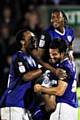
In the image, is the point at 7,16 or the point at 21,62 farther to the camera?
the point at 7,16

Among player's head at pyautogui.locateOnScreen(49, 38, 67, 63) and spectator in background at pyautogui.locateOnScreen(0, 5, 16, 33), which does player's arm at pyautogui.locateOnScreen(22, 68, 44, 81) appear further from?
spectator in background at pyautogui.locateOnScreen(0, 5, 16, 33)

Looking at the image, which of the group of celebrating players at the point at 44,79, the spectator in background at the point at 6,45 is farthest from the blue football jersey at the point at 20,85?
the spectator in background at the point at 6,45

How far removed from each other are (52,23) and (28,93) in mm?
315

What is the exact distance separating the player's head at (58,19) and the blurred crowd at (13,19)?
8.04ft

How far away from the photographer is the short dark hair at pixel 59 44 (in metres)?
2.57

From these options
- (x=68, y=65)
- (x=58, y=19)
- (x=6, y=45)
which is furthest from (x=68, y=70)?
(x=6, y=45)

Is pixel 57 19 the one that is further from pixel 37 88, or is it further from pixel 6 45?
pixel 6 45

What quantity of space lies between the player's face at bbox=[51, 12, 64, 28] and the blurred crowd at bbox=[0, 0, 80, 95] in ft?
8.04

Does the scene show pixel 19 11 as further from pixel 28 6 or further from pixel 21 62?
pixel 21 62

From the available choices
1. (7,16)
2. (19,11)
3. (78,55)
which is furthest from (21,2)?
(78,55)

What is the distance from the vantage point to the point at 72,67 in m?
2.58

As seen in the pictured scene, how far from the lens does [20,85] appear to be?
8.56 ft

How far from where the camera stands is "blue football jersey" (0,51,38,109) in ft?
8.54

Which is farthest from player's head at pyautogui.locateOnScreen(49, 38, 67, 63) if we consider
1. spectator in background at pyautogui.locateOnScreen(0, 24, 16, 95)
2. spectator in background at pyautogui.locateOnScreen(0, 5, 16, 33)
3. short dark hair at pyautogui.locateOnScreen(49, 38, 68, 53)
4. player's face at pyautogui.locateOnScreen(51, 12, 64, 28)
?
spectator in background at pyautogui.locateOnScreen(0, 5, 16, 33)
